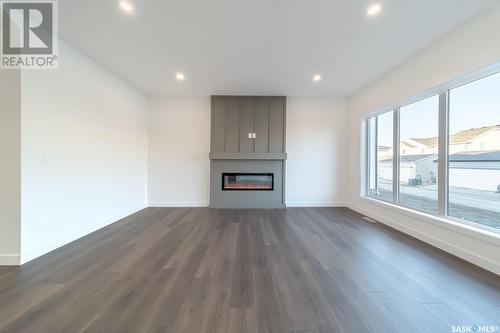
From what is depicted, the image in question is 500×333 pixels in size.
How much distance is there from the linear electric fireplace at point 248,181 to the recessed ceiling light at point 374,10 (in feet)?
11.5

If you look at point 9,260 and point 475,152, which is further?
point 475,152

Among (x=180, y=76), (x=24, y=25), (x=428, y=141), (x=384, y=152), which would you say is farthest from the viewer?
(x=384, y=152)

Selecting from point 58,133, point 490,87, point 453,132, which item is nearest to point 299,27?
point 490,87

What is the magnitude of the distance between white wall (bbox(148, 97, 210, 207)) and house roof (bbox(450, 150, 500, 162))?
4.61m

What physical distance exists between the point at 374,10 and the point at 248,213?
389 centimetres

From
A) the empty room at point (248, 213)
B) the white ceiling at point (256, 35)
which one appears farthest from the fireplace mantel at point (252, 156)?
the white ceiling at point (256, 35)

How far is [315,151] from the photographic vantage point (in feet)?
16.8

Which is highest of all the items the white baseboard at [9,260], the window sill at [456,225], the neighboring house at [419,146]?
the neighboring house at [419,146]

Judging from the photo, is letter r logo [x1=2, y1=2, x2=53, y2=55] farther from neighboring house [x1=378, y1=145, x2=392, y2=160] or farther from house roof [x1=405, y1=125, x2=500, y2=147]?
neighboring house [x1=378, y1=145, x2=392, y2=160]

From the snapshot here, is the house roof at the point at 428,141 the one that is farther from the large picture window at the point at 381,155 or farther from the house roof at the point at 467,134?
the large picture window at the point at 381,155

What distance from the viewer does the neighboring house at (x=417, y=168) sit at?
289 cm

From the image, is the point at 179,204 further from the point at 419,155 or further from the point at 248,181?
the point at 419,155

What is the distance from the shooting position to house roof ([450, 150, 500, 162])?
7.12ft

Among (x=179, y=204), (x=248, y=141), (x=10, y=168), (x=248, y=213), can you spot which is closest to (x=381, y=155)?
(x=248, y=141)
